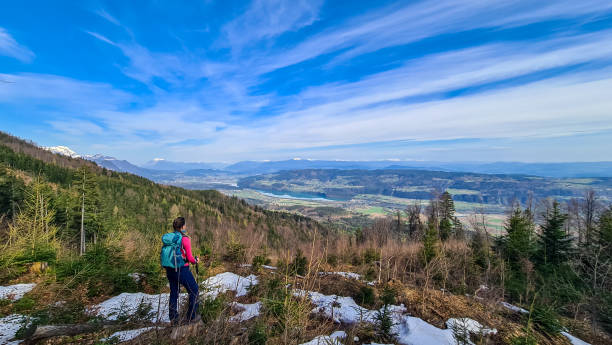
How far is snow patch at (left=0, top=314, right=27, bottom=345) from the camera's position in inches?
133

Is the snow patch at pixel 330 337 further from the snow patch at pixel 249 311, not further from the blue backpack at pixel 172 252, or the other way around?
the blue backpack at pixel 172 252

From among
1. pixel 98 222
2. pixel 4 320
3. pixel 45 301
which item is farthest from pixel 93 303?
pixel 98 222

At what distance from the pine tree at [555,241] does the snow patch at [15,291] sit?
24906mm

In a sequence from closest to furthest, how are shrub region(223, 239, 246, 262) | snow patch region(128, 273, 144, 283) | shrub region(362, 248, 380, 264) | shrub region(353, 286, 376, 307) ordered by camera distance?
shrub region(353, 286, 376, 307) → snow patch region(128, 273, 144, 283) → shrub region(223, 239, 246, 262) → shrub region(362, 248, 380, 264)

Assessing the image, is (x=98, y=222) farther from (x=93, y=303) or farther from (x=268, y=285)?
(x=268, y=285)

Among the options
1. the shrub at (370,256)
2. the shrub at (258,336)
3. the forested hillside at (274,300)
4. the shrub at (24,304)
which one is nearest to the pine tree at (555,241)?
the forested hillside at (274,300)

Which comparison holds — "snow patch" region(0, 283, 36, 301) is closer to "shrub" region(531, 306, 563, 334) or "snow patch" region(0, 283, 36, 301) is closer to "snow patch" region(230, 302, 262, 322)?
"snow patch" region(230, 302, 262, 322)

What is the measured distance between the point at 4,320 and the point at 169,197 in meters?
77.7

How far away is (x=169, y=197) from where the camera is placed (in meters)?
71.7

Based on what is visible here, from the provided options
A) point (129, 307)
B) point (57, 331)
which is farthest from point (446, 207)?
point (57, 331)

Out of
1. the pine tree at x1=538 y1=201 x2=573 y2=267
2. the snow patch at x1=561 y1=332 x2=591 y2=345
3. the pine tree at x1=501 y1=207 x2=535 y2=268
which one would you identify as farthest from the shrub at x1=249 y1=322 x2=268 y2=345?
the pine tree at x1=538 y1=201 x2=573 y2=267

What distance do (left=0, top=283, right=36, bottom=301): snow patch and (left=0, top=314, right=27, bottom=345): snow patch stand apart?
1.00m

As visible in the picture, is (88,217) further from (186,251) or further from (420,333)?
(420,333)

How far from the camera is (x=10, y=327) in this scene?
378cm
